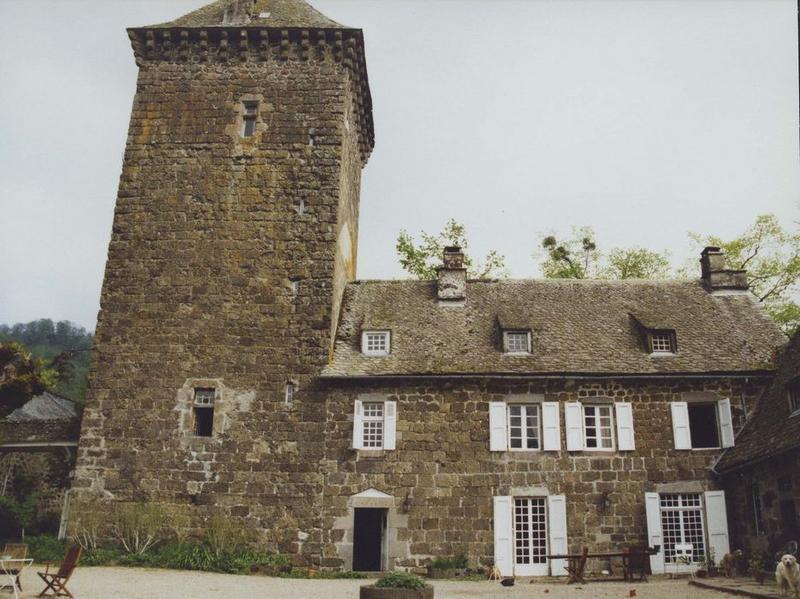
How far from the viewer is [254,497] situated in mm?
17141

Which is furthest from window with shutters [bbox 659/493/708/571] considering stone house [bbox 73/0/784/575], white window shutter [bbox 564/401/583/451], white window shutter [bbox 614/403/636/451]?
white window shutter [bbox 564/401/583/451]

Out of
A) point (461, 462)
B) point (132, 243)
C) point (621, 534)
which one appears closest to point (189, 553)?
point (461, 462)

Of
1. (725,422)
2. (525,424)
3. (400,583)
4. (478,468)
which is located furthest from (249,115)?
(725,422)

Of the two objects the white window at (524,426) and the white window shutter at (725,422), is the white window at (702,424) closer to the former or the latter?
the white window shutter at (725,422)

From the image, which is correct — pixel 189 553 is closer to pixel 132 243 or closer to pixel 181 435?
pixel 181 435

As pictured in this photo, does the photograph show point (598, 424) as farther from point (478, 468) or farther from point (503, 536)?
point (503, 536)

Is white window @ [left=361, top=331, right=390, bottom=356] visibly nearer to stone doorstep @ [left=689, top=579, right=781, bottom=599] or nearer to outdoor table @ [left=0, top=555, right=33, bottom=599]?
stone doorstep @ [left=689, top=579, right=781, bottom=599]

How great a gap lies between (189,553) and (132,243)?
28.2 ft

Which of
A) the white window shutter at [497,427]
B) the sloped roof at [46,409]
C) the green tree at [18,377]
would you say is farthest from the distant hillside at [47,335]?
the white window shutter at [497,427]

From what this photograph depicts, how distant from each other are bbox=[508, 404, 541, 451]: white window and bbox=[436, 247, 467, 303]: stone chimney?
177 inches

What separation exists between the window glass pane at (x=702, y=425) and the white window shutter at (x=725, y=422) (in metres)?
0.42

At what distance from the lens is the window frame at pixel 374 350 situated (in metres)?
19.0

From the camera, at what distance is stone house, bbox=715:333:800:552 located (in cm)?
1484

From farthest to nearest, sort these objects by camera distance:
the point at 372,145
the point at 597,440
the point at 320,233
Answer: the point at 372,145 → the point at 320,233 → the point at 597,440
